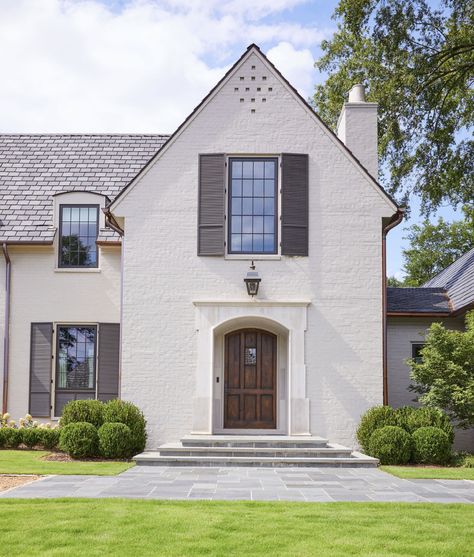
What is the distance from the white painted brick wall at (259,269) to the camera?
15727 mm

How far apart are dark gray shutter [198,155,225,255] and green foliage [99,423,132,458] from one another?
14.0 ft

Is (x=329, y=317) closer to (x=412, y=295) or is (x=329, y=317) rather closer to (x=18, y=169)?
(x=412, y=295)

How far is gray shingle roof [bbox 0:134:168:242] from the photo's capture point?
1875 centimetres

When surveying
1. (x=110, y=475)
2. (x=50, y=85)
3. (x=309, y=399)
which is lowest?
(x=110, y=475)

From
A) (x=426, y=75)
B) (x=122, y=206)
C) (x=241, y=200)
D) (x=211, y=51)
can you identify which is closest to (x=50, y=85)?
(x=211, y=51)

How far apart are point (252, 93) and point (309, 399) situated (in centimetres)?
699

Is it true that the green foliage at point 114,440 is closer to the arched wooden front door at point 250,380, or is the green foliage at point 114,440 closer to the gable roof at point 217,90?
the arched wooden front door at point 250,380

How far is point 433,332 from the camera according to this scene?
15.5 metres

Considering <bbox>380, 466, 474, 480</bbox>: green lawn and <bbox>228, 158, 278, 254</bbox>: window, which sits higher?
<bbox>228, 158, 278, 254</bbox>: window

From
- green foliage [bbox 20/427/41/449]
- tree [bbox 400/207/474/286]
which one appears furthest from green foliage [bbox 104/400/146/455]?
tree [bbox 400/207/474/286]

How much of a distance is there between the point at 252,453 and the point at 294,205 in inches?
218

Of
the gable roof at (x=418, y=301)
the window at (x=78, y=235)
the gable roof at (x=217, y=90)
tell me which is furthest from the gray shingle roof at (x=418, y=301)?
the window at (x=78, y=235)

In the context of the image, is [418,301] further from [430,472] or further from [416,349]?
[430,472]

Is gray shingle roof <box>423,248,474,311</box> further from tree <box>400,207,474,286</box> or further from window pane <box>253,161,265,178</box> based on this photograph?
tree <box>400,207,474,286</box>
